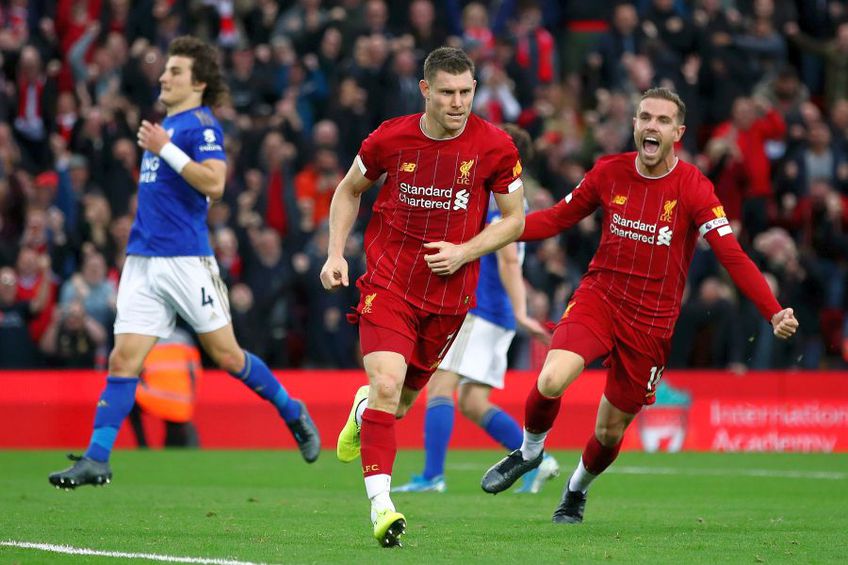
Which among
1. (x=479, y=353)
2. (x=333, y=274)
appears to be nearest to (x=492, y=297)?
(x=479, y=353)

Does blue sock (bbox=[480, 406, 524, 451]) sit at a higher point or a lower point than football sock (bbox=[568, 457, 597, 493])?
lower

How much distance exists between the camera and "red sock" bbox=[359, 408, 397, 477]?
7.97 m

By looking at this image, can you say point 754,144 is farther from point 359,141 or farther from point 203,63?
point 203,63

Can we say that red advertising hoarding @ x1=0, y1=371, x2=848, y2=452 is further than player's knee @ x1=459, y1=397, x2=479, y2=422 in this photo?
Yes

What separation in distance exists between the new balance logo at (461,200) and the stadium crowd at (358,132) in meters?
9.03

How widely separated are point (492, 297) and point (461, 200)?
4.03 metres

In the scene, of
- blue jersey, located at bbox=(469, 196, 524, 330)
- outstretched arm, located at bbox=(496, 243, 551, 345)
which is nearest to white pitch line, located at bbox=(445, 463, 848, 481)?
blue jersey, located at bbox=(469, 196, 524, 330)

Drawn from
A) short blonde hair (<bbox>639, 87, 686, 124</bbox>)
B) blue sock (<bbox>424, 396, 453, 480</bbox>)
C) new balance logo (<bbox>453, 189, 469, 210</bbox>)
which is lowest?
blue sock (<bbox>424, 396, 453, 480</bbox>)

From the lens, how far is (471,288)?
341 inches

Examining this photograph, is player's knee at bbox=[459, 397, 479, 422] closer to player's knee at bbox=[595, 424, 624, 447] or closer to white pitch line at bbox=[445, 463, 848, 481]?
white pitch line at bbox=[445, 463, 848, 481]

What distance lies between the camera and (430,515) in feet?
32.7

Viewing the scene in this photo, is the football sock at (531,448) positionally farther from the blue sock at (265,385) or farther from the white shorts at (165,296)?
the white shorts at (165,296)

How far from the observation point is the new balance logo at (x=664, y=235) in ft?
30.4

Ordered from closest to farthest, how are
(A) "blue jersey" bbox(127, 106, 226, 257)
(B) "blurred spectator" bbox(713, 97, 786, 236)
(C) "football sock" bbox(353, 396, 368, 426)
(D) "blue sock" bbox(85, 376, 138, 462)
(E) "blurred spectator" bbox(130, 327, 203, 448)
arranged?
(C) "football sock" bbox(353, 396, 368, 426) < (D) "blue sock" bbox(85, 376, 138, 462) < (A) "blue jersey" bbox(127, 106, 226, 257) < (E) "blurred spectator" bbox(130, 327, 203, 448) < (B) "blurred spectator" bbox(713, 97, 786, 236)
